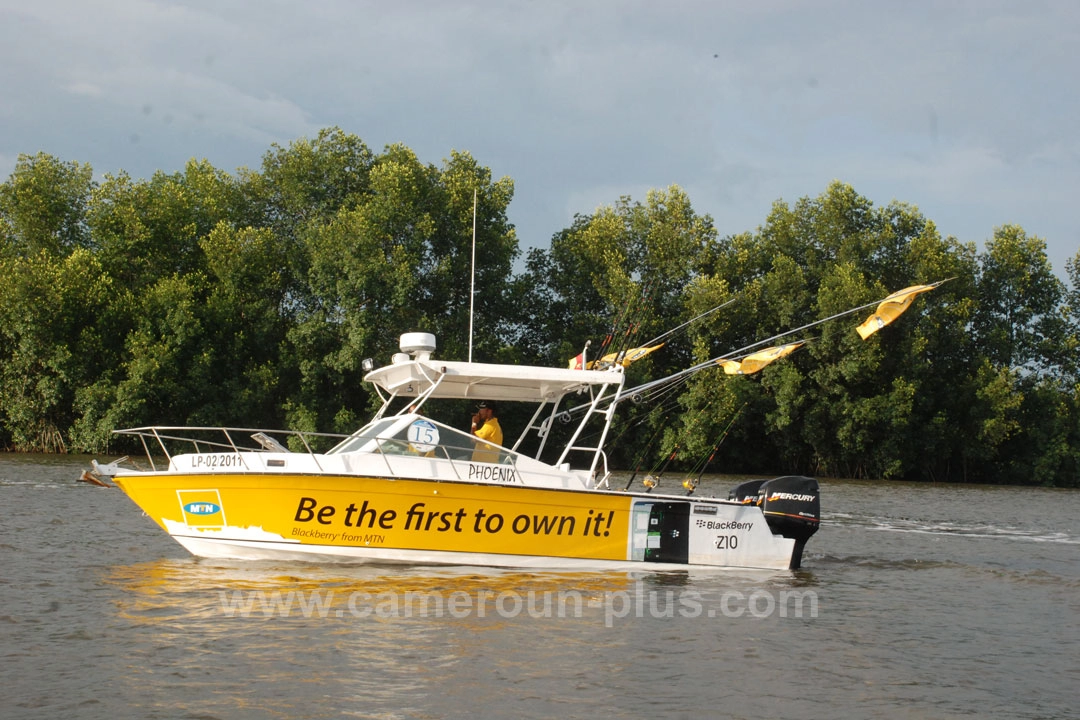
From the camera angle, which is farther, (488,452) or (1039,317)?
(1039,317)

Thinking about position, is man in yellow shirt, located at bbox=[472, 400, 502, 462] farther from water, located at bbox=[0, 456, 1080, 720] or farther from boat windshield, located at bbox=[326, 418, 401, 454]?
water, located at bbox=[0, 456, 1080, 720]

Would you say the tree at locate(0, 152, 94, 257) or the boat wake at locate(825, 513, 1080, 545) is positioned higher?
the tree at locate(0, 152, 94, 257)

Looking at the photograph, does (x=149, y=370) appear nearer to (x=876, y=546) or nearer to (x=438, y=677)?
(x=876, y=546)

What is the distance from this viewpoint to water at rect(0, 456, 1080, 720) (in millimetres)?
7926

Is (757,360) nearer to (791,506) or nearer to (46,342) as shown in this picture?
(791,506)

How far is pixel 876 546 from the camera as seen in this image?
749 inches

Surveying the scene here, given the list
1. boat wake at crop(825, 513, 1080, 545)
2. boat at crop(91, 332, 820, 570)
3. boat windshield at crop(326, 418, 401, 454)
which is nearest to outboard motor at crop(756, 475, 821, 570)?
boat at crop(91, 332, 820, 570)

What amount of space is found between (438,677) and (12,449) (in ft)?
131

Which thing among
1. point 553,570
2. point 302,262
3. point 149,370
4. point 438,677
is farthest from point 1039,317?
point 438,677

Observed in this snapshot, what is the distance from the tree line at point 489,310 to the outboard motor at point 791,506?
2668cm

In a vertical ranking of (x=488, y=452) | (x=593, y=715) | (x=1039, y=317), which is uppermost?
(x=1039, y=317)

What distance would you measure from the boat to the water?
12.9 inches

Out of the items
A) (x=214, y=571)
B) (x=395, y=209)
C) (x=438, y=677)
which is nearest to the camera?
(x=438, y=677)

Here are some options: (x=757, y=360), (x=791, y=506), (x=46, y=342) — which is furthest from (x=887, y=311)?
→ (x=46, y=342)
